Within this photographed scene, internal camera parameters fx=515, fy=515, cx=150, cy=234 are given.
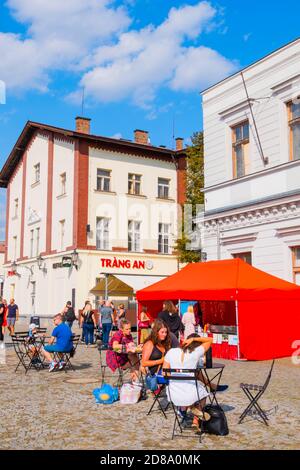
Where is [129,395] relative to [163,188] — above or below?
below

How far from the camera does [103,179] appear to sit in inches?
1261

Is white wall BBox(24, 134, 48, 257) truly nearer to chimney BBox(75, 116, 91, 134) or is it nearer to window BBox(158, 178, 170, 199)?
chimney BBox(75, 116, 91, 134)

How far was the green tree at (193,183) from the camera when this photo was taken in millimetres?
31242

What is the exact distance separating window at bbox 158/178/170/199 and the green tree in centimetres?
211

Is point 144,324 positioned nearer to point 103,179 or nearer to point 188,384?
point 188,384

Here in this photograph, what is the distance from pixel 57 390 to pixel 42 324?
70.8 ft

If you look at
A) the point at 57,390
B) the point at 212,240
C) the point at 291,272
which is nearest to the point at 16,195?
the point at 212,240

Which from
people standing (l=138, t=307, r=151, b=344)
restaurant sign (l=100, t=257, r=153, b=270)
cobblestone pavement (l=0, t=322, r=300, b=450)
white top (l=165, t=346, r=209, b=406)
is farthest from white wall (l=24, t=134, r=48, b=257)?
white top (l=165, t=346, r=209, b=406)

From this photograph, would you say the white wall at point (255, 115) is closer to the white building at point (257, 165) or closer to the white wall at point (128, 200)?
the white building at point (257, 165)

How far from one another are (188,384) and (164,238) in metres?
27.7

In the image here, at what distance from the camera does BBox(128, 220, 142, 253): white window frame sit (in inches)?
1281

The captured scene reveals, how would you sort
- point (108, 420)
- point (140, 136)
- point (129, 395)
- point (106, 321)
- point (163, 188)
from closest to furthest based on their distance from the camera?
point (108, 420) < point (129, 395) < point (106, 321) < point (163, 188) < point (140, 136)

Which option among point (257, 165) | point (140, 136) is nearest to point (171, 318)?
point (257, 165)

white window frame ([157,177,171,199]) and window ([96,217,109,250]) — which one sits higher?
white window frame ([157,177,171,199])
